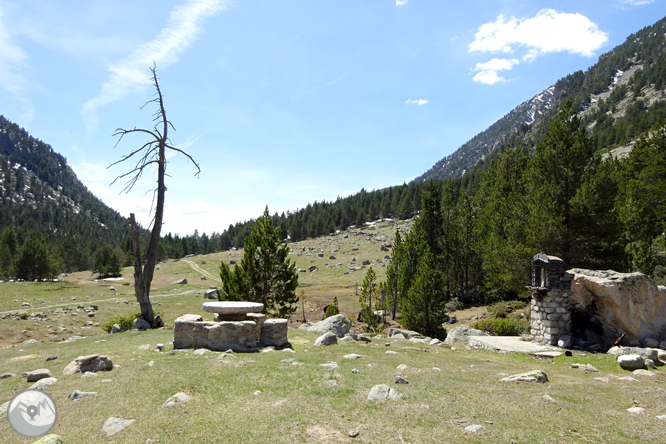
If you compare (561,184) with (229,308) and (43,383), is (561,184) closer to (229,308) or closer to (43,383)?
(229,308)

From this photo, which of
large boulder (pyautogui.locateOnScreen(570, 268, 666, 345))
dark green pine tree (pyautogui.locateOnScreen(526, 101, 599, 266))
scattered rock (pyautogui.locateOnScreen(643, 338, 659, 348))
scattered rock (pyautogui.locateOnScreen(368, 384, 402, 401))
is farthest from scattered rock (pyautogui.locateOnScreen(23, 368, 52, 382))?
dark green pine tree (pyautogui.locateOnScreen(526, 101, 599, 266))

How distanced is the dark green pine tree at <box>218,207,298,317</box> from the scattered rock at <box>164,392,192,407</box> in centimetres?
1718

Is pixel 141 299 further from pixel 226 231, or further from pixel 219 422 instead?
pixel 226 231

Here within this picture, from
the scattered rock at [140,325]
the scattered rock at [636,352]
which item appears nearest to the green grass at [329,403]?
the scattered rock at [636,352]

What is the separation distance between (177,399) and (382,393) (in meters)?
4.43

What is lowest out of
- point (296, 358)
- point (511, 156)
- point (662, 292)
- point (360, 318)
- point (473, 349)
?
point (360, 318)

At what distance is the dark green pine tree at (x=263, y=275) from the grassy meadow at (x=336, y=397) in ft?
32.7

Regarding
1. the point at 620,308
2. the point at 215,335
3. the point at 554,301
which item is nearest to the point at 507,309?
the point at 554,301

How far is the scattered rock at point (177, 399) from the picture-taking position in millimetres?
7352

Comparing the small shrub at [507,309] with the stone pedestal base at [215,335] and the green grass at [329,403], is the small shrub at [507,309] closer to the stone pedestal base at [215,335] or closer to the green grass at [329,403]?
the green grass at [329,403]

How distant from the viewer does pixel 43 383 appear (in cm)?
895

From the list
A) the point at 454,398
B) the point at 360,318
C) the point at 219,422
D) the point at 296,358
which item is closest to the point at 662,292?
the point at 454,398

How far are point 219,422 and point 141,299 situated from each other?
16190 millimetres

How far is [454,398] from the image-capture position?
808 cm
